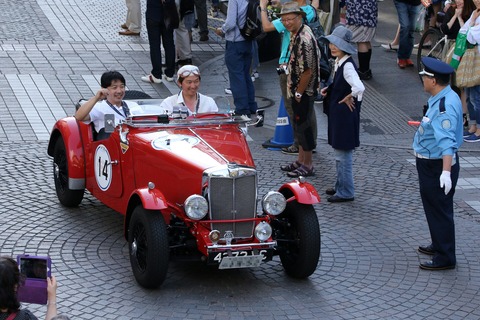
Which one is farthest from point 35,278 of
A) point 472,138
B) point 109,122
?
point 472,138

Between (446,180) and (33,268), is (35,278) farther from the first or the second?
(446,180)

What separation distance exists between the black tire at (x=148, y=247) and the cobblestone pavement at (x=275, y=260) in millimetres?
158

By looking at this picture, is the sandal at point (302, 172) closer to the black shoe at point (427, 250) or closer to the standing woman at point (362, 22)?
the black shoe at point (427, 250)

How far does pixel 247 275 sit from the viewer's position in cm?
805

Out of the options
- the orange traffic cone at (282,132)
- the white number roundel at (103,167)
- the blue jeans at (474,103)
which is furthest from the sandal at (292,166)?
the blue jeans at (474,103)

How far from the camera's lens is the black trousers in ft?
27.0

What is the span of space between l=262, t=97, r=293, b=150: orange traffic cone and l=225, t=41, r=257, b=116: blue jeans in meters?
0.91

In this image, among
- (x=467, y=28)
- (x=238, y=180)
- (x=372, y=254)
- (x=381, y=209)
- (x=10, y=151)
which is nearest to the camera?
(x=238, y=180)

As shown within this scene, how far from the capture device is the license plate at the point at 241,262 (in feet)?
24.4

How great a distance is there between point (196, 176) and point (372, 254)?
2.01 m

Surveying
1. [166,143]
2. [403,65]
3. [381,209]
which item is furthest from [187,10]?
[166,143]

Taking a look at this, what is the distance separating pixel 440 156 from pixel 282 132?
13.1 feet

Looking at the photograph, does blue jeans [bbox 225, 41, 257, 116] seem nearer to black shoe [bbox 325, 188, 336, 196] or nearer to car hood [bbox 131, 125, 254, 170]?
black shoe [bbox 325, 188, 336, 196]

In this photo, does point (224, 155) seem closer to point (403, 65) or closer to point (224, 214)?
point (224, 214)
